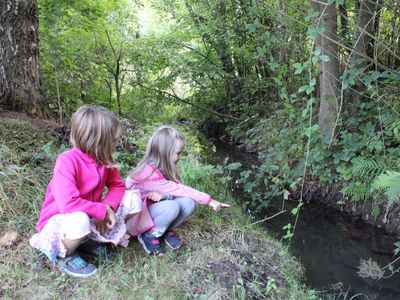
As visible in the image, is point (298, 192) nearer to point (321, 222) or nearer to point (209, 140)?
point (321, 222)

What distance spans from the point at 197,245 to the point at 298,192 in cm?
337

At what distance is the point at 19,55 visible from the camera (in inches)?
183

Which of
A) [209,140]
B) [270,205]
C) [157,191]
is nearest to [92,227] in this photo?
[157,191]

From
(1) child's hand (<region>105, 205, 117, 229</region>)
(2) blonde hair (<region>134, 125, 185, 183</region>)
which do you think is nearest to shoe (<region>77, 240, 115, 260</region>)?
(1) child's hand (<region>105, 205, 117, 229</region>)

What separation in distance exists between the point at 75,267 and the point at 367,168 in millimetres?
4014

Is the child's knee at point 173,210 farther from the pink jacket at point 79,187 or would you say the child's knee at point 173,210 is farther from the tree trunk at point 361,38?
the tree trunk at point 361,38

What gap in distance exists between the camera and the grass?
8.95 feet

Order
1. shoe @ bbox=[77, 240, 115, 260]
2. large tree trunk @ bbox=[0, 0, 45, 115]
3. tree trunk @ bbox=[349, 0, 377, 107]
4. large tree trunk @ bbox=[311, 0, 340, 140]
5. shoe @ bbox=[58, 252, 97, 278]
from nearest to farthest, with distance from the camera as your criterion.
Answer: shoe @ bbox=[58, 252, 97, 278]
shoe @ bbox=[77, 240, 115, 260]
large tree trunk @ bbox=[0, 0, 45, 115]
tree trunk @ bbox=[349, 0, 377, 107]
large tree trunk @ bbox=[311, 0, 340, 140]

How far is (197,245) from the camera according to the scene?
345 centimetres

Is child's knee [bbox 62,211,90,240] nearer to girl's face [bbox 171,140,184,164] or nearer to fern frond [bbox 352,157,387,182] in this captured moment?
girl's face [bbox 171,140,184,164]

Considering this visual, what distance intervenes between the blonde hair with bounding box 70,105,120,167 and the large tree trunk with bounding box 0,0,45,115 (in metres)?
2.30

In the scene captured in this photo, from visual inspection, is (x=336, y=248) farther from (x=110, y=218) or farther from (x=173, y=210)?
(x=110, y=218)

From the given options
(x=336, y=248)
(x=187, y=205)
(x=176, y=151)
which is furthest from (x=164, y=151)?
(x=336, y=248)

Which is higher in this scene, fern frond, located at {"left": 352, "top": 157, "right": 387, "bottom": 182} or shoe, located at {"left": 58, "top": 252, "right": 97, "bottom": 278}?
fern frond, located at {"left": 352, "top": 157, "right": 387, "bottom": 182}
